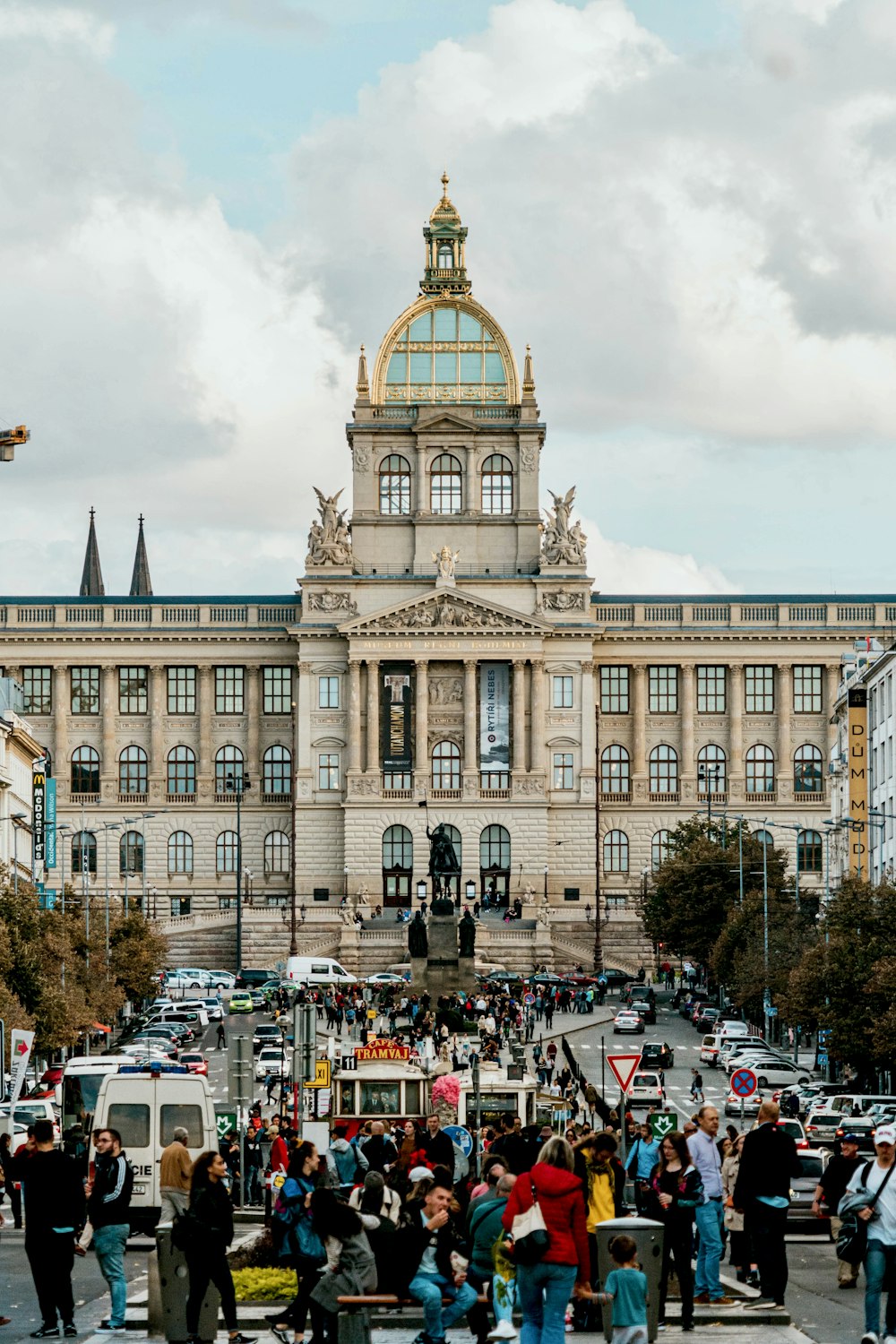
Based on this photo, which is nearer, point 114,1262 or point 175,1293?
point 175,1293

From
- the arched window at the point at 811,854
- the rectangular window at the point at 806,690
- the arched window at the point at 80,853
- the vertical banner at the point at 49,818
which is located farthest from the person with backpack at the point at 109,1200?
the rectangular window at the point at 806,690

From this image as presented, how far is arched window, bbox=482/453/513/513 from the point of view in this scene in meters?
165

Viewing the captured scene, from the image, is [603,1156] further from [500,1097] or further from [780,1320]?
[500,1097]

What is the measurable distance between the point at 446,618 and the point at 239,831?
16.3 metres

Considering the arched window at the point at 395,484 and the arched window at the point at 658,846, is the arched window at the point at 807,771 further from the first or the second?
the arched window at the point at 395,484

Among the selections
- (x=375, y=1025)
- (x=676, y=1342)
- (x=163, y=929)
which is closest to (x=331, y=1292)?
(x=676, y=1342)

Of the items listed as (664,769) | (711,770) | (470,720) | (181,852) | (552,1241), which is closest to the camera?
(552,1241)

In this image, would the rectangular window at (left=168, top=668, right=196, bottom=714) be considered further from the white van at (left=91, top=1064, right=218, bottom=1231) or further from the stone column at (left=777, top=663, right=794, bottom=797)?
the white van at (left=91, top=1064, right=218, bottom=1231)

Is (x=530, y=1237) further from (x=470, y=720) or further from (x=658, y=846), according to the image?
(x=658, y=846)

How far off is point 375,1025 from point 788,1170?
75.0 m

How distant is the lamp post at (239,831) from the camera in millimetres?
147625

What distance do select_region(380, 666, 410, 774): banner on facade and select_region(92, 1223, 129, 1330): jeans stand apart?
418 ft

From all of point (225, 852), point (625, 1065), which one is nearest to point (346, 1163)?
point (625, 1065)

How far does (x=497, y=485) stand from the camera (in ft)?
542
